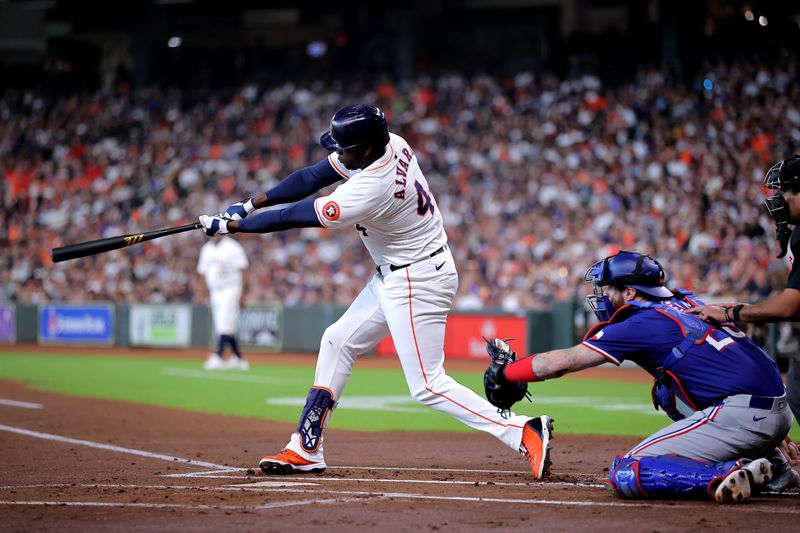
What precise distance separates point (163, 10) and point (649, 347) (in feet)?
112

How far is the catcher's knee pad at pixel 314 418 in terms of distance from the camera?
6.98 m

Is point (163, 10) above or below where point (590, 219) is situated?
above

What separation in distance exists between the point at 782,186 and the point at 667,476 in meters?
1.86

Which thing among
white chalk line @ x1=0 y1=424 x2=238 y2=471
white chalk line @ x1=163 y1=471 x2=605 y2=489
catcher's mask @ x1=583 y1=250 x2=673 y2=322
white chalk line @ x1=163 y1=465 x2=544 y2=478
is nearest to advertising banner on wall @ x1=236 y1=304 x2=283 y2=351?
white chalk line @ x1=0 y1=424 x2=238 y2=471

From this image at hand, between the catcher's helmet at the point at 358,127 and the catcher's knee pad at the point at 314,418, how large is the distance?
5.64 feet

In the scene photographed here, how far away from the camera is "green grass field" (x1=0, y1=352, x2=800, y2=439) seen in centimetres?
1117

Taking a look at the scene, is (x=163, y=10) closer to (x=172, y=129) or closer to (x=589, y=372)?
(x=172, y=129)

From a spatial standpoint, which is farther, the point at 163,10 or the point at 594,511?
the point at 163,10

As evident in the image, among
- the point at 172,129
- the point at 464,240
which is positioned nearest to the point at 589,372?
the point at 464,240

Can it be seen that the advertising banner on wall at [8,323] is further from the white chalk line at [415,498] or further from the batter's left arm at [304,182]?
the white chalk line at [415,498]

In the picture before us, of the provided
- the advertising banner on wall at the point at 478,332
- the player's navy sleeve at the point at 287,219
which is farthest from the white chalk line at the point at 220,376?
the player's navy sleeve at the point at 287,219

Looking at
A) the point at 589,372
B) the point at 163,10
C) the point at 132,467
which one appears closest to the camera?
the point at 132,467

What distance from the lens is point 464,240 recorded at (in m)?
23.2

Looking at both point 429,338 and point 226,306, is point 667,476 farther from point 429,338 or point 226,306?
point 226,306
